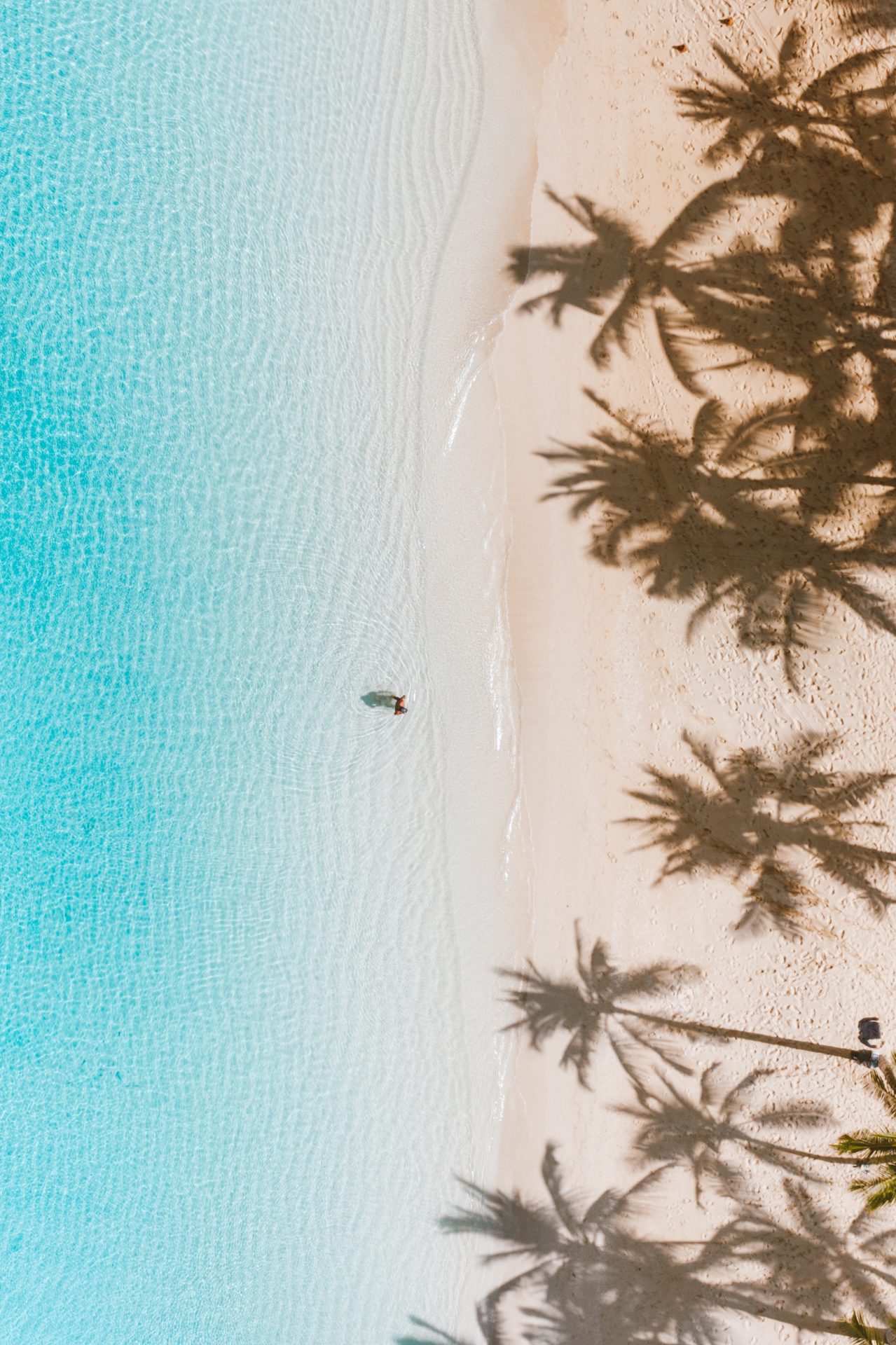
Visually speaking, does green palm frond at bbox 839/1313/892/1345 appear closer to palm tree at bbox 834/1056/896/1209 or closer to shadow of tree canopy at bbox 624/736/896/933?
palm tree at bbox 834/1056/896/1209

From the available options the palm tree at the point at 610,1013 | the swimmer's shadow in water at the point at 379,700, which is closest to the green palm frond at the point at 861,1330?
the palm tree at the point at 610,1013

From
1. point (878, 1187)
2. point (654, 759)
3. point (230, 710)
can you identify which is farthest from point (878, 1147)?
point (230, 710)

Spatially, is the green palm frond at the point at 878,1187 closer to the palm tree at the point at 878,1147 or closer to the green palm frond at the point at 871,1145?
the palm tree at the point at 878,1147

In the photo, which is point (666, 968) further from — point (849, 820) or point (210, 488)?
point (210, 488)

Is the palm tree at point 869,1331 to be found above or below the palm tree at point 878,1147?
below

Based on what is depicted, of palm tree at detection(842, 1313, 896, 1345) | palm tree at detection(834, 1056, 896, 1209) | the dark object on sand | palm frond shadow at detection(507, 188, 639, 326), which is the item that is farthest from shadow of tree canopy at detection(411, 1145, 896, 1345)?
palm frond shadow at detection(507, 188, 639, 326)

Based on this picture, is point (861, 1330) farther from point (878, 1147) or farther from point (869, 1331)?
point (878, 1147)
